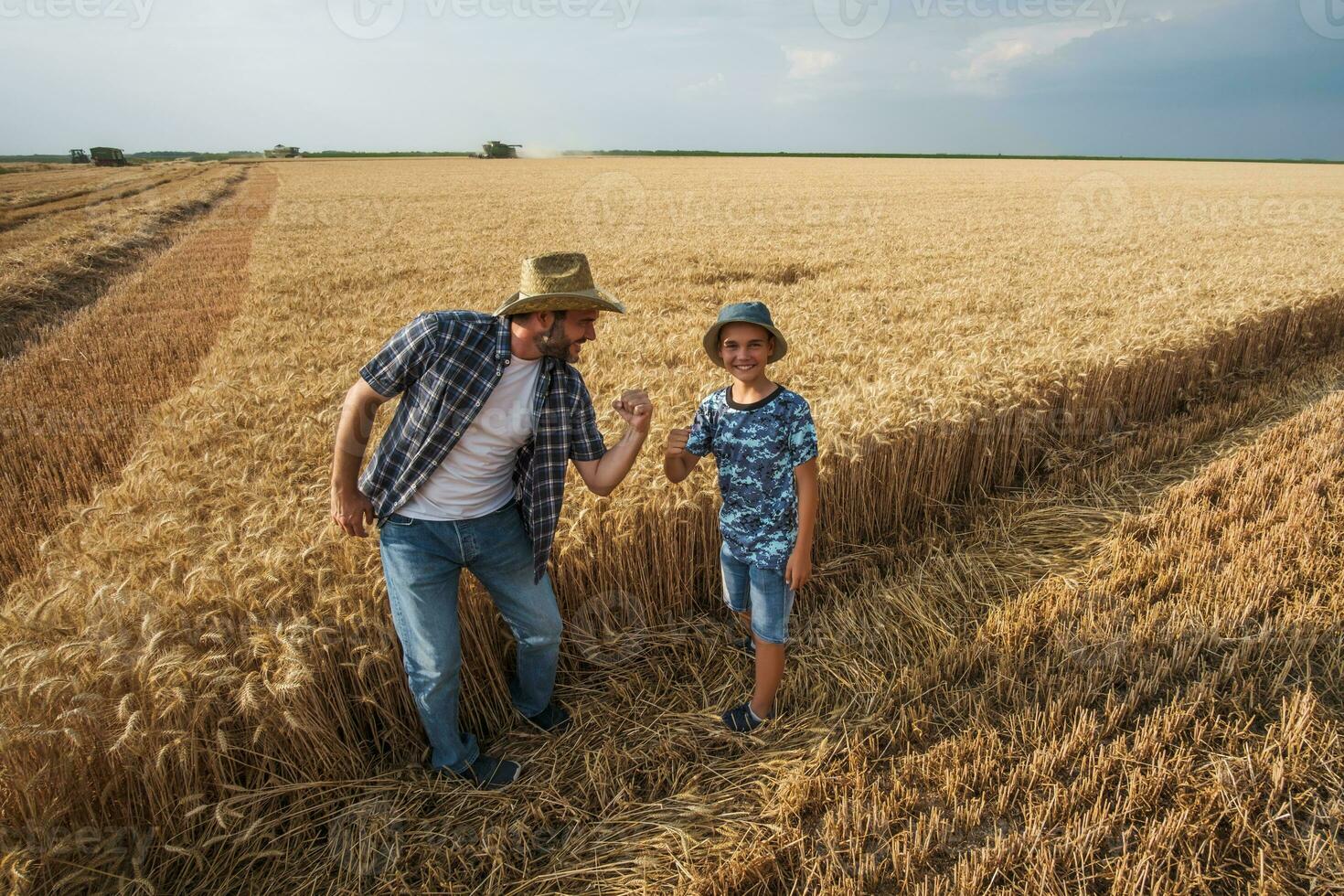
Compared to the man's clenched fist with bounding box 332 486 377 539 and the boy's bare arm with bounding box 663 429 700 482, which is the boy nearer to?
the boy's bare arm with bounding box 663 429 700 482

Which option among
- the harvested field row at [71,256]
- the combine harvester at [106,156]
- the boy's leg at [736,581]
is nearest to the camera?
the boy's leg at [736,581]

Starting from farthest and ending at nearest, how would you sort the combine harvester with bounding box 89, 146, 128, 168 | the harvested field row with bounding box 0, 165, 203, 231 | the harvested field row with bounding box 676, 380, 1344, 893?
1. the combine harvester with bounding box 89, 146, 128, 168
2. the harvested field row with bounding box 0, 165, 203, 231
3. the harvested field row with bounding box 676, 380, 1344, 893

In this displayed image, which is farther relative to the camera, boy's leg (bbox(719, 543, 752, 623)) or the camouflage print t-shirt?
boy's leg (bbox(719, 543, 752, 623))

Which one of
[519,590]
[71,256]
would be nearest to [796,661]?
[519,590]

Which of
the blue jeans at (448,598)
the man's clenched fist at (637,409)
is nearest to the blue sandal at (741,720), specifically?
the blue jeans at (448,598)

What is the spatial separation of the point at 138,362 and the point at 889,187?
3960cm

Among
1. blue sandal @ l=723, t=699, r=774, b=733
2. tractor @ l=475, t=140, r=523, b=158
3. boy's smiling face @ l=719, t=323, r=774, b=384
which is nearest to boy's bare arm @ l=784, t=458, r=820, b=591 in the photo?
boy's smiling face @ l=719, t=323, r=774, b=384

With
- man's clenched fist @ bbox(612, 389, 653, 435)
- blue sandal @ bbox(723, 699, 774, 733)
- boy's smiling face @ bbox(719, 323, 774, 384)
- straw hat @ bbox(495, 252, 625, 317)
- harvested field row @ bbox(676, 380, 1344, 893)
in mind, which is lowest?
blue sandal @ bbox(723, 699, 774, 733)

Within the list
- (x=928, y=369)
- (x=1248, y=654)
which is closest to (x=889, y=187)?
(x=928, y=369)

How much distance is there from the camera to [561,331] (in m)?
2.71

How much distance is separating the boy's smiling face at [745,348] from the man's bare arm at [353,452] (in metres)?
1.34

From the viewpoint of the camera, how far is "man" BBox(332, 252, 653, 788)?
2635 millimetres

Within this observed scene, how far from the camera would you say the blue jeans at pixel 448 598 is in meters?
2.73

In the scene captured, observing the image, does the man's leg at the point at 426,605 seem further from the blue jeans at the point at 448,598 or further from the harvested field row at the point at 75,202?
the harvested field row at the point at 75,202
